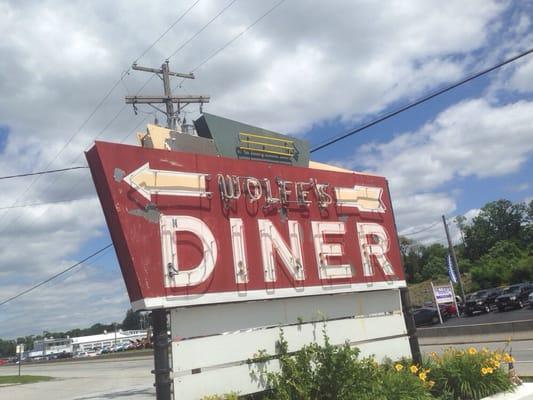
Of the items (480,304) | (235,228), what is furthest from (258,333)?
(480,304)

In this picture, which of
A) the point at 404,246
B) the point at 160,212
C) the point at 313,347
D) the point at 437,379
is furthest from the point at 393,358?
the point at 404,246

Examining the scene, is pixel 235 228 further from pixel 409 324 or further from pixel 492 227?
pixel 492 227

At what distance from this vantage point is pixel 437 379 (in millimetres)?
8062

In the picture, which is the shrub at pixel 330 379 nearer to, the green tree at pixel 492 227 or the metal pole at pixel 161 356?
the metal pole at pixel 161 356

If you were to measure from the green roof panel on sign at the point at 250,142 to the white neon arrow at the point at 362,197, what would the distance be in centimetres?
82

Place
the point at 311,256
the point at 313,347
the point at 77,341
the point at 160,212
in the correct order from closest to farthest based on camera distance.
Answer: the point at 160,212 < the point at 313,347 < the point at 311,256 < the point at 77,341

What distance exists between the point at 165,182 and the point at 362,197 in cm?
381

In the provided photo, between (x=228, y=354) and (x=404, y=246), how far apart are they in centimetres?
12704

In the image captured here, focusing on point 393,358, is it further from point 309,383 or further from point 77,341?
point 77,341

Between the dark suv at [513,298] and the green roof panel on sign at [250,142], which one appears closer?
the green roof panel on sign at [250,142]

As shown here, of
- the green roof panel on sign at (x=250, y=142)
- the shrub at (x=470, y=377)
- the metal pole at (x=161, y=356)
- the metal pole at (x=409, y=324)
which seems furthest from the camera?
the metal pole at (x=409, y=324)

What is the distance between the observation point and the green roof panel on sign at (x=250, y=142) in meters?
7.96

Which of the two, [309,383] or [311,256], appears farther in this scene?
[311,256]

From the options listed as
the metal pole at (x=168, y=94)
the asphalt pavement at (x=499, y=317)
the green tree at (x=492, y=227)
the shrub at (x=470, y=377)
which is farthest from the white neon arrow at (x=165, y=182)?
the green tree at (x=492, y=227)
